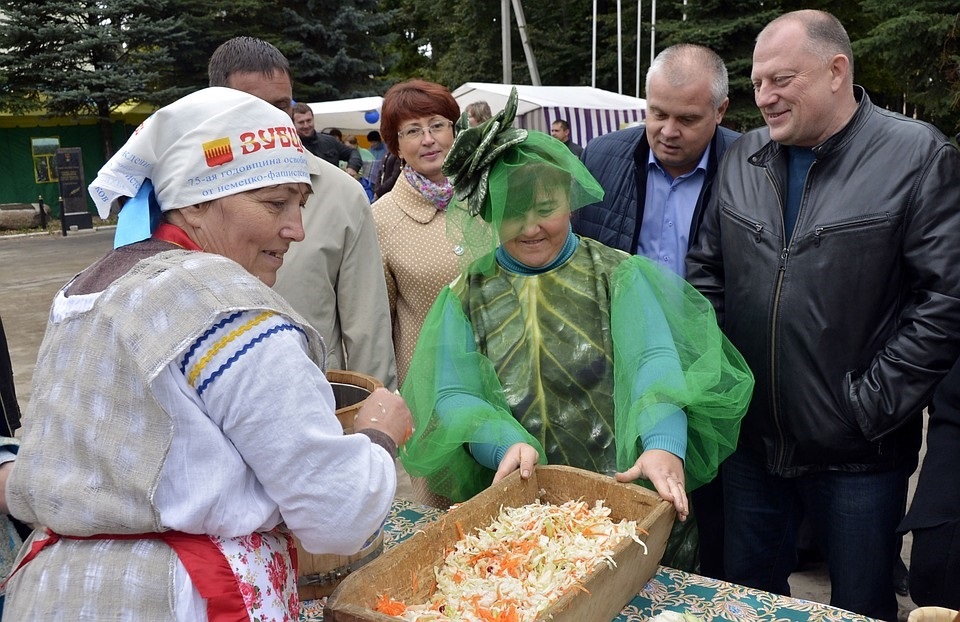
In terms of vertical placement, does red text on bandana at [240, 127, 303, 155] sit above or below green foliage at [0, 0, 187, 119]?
below

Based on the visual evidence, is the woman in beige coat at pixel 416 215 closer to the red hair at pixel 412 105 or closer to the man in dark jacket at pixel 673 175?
the red hair at pixel 412 105

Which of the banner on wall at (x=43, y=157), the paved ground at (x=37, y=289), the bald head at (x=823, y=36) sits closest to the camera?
the bald head at (x=823, y=36)

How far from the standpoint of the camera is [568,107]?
44.9 feet

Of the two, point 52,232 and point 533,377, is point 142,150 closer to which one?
point 533,377

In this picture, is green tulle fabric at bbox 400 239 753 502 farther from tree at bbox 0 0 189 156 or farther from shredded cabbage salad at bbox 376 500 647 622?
tree at bbox 0 0 189 156

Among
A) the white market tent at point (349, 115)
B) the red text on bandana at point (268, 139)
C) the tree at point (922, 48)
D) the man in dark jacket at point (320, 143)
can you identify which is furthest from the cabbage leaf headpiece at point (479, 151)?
the white market tent at point (349, 115)

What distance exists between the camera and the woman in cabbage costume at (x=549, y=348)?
203cm

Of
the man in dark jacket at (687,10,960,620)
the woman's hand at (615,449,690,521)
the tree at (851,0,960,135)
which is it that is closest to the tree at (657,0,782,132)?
the tree at (851,0,960,135)

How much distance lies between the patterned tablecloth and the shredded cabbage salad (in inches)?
6.4

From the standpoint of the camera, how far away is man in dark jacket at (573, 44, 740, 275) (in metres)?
2.74

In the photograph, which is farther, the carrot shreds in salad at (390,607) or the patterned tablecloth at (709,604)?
the patterned tablecloth at (709,604)

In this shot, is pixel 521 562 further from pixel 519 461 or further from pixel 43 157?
pixel 43 157

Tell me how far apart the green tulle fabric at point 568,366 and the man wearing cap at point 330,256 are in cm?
65

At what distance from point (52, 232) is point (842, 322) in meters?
19.7
